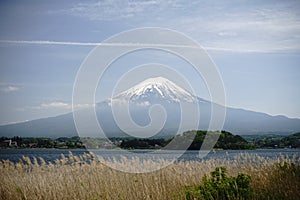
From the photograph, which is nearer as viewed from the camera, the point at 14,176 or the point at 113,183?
the point at 113,183

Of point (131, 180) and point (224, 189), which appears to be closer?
point (224, 189)

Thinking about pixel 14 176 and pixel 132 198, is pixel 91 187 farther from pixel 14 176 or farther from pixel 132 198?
pixel 14 176

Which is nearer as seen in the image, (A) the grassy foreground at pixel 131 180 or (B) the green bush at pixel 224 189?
(B) the green bush at pixel 224 189

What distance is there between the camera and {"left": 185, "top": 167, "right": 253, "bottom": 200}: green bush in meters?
7.15

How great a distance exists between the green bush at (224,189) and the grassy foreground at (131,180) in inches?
13.4

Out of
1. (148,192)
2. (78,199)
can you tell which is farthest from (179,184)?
(78,199)

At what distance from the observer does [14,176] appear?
10.2 metres

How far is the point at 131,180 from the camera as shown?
29.9 feet

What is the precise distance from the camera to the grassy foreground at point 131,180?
27.1 ft

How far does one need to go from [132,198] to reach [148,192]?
0.35 meters

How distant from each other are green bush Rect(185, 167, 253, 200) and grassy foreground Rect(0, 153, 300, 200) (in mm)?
341

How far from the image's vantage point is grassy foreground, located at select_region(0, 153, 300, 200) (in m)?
8.25

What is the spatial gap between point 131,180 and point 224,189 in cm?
251

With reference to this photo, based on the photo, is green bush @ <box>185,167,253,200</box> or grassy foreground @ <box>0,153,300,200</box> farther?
grassy foreground @ <box>0,153,300,200</box>
